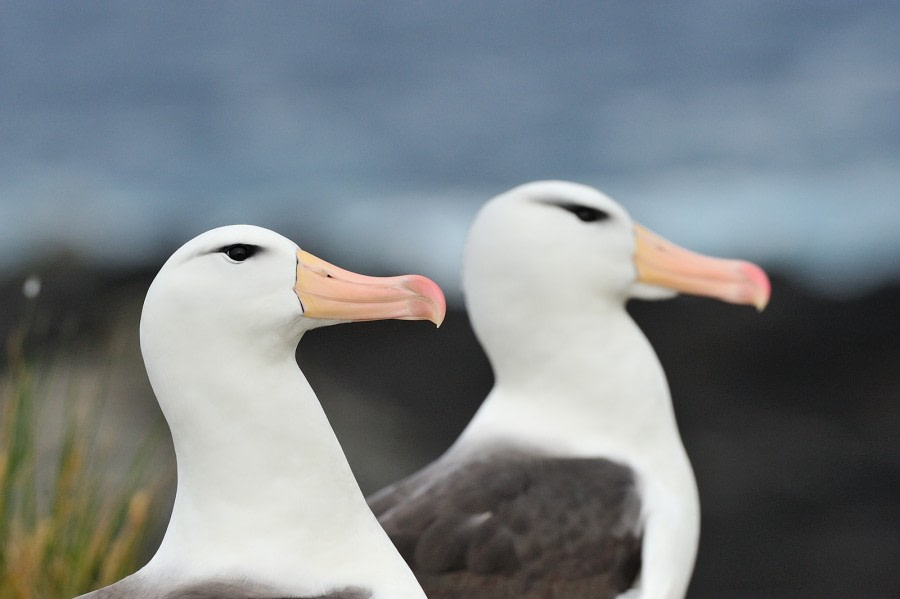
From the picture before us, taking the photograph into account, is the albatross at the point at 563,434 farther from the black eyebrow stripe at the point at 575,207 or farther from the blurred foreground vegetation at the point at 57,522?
the blurred foreground vegetation at the point at 57,522

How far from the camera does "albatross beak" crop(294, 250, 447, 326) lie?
2646 mm

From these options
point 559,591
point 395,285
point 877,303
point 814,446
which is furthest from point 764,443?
point 395,285

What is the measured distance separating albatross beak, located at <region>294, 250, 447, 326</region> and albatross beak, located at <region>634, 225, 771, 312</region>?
187cm

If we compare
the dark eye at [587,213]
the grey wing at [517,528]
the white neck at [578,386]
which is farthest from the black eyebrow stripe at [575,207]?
the grey wing at [517,528]

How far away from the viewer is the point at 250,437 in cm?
256

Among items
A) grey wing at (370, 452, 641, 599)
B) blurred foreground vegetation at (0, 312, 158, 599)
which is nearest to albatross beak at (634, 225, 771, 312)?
grey wing at (370, 452, 641, 599)

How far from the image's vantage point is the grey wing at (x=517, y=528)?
3422 mm

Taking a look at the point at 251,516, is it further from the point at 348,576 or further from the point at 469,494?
the point at 469,494

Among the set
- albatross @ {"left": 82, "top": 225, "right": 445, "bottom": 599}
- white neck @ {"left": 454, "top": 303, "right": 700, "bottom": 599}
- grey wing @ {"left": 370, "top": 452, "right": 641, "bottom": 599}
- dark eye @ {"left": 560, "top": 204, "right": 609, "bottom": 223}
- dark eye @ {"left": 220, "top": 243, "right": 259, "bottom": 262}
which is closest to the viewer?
albatross @ {"left": 82, "top": 225, "right": 445, "bottom": 599}

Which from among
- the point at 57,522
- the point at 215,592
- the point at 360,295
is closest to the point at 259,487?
the point at 215,592

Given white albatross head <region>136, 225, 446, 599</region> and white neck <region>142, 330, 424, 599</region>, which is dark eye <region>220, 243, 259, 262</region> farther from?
white neck <region>142, 330, 424, 599</region>

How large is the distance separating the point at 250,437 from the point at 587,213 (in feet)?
6.93

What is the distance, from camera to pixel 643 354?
4.21m

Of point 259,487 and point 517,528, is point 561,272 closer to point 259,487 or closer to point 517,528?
point 517,528
